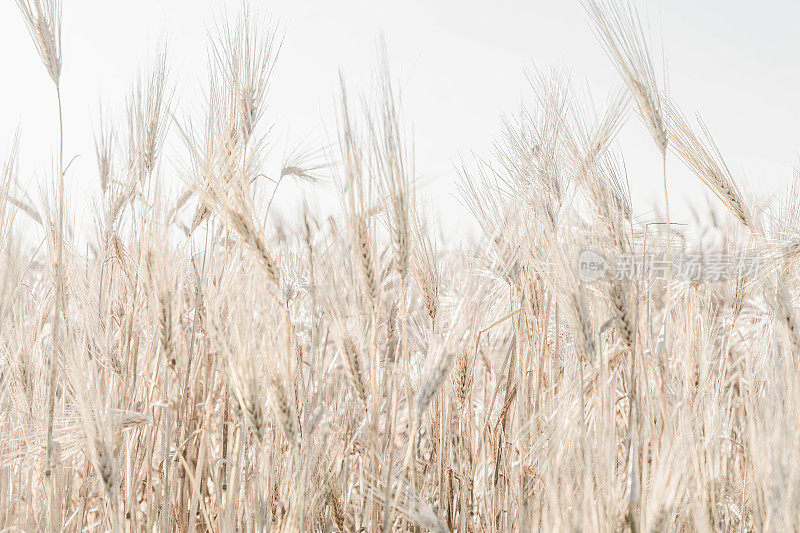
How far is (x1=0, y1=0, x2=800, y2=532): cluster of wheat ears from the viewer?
3.36 feet

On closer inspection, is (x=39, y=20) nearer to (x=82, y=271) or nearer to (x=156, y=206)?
(x=156, y=206)

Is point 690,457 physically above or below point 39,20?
below

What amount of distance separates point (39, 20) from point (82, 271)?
0.71 meters

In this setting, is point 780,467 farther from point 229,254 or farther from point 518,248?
point 229,254

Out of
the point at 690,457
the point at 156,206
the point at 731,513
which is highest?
the point at 156,206

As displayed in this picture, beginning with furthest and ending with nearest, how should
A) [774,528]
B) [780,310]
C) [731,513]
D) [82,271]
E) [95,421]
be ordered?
[82,271]
[731,513]
[780,310]
[95,421]
[774,528]

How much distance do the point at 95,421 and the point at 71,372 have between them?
0.15m

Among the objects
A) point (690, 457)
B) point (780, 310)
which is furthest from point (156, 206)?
point (780, 310)

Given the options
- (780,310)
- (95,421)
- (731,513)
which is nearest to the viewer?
(95,421)

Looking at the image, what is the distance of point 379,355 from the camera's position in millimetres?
1485

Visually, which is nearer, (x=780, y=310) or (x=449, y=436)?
(x=780, y=310)

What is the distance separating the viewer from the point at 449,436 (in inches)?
65.0

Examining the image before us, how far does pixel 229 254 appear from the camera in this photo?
5.68 feet

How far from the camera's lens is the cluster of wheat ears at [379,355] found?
1.02 meters
